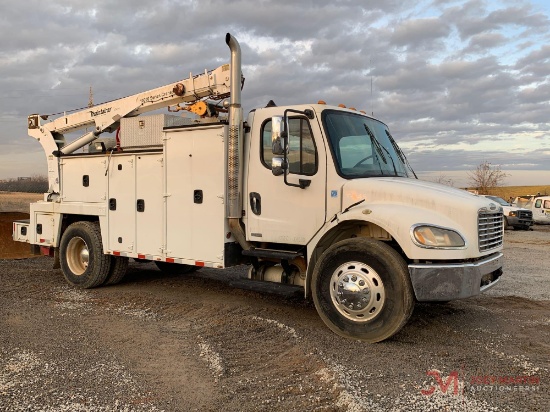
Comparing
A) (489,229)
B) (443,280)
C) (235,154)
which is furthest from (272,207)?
(489,229)

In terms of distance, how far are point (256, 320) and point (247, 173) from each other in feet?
6.18

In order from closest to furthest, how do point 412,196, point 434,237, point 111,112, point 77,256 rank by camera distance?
point 434,237, point 412,196, point 77,256, point 111,112

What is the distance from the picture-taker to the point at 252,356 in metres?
4.77

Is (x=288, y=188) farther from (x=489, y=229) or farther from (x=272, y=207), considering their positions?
(x=489, y=229)

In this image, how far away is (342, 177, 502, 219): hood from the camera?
16.8 feet

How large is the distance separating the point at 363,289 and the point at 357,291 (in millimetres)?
70

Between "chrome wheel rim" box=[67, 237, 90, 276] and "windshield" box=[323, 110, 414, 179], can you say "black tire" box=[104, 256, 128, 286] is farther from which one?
"windshield" box=[323, 110, 414, 179]

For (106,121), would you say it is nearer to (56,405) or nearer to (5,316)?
(5,316)

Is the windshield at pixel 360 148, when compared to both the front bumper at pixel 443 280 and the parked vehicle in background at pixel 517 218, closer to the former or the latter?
the front bumper at pixel 443 280

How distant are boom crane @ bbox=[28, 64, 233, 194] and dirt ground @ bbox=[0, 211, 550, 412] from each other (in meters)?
2.86

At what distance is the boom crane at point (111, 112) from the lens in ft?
24.3

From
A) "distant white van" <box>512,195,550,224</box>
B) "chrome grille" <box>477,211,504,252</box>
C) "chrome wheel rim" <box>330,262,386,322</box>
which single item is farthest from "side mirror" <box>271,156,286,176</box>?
"distant white van" <box>512,195,550,224</box>

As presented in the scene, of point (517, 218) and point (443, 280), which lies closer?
point (443, 280)

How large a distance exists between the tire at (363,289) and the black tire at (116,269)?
4.17 meters
